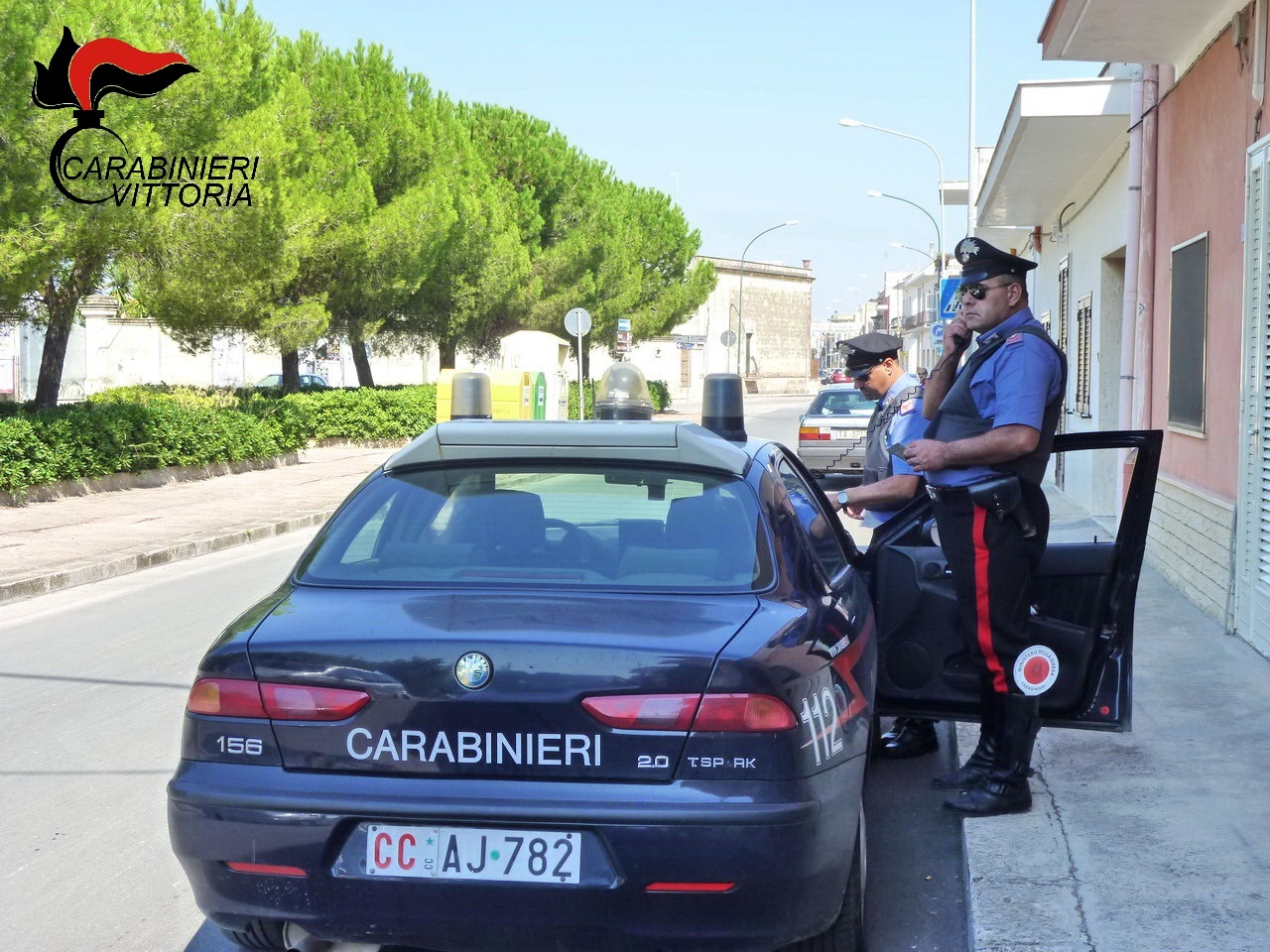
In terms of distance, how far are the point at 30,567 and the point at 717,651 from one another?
9916 millimetres

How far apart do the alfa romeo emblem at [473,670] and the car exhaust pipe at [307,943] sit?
25.0 inches

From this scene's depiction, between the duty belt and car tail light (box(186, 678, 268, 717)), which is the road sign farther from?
car tail light (box(186, 678, 268, 717))

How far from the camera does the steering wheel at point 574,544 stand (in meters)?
3.65

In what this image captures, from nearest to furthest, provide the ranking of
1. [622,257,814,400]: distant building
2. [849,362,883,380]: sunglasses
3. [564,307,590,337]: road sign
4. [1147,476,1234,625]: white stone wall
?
[849,362,883,380]: sunglasses < [1147,476,1234,625]: white stone wall < [564,307,590,337]: road sign < [622,257,814,400]: distant building

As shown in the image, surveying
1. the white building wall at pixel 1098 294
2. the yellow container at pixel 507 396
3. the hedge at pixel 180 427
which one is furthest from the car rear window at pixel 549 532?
the yellow container at pixel 507 396

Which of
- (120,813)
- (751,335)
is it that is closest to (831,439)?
(120,813)

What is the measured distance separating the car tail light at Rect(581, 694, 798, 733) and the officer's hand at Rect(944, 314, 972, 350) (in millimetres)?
1981

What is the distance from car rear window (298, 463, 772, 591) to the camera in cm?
355

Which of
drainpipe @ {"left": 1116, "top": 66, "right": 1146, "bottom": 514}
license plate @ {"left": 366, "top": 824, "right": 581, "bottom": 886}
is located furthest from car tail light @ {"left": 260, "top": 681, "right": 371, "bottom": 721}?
drainpipe @ {"left": 1116, "top": 66, "right": 1146, "bottom": 514}

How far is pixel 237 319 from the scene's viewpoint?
23.5m

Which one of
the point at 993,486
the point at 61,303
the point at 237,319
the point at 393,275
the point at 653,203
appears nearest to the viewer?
the point at 993,486

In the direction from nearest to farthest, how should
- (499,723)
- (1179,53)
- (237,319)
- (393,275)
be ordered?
(499,723) < (1179,53) < (237,319) < (393,275)

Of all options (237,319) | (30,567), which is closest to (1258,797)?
(30,567)

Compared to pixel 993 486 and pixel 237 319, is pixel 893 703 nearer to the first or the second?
pixel 993 486
